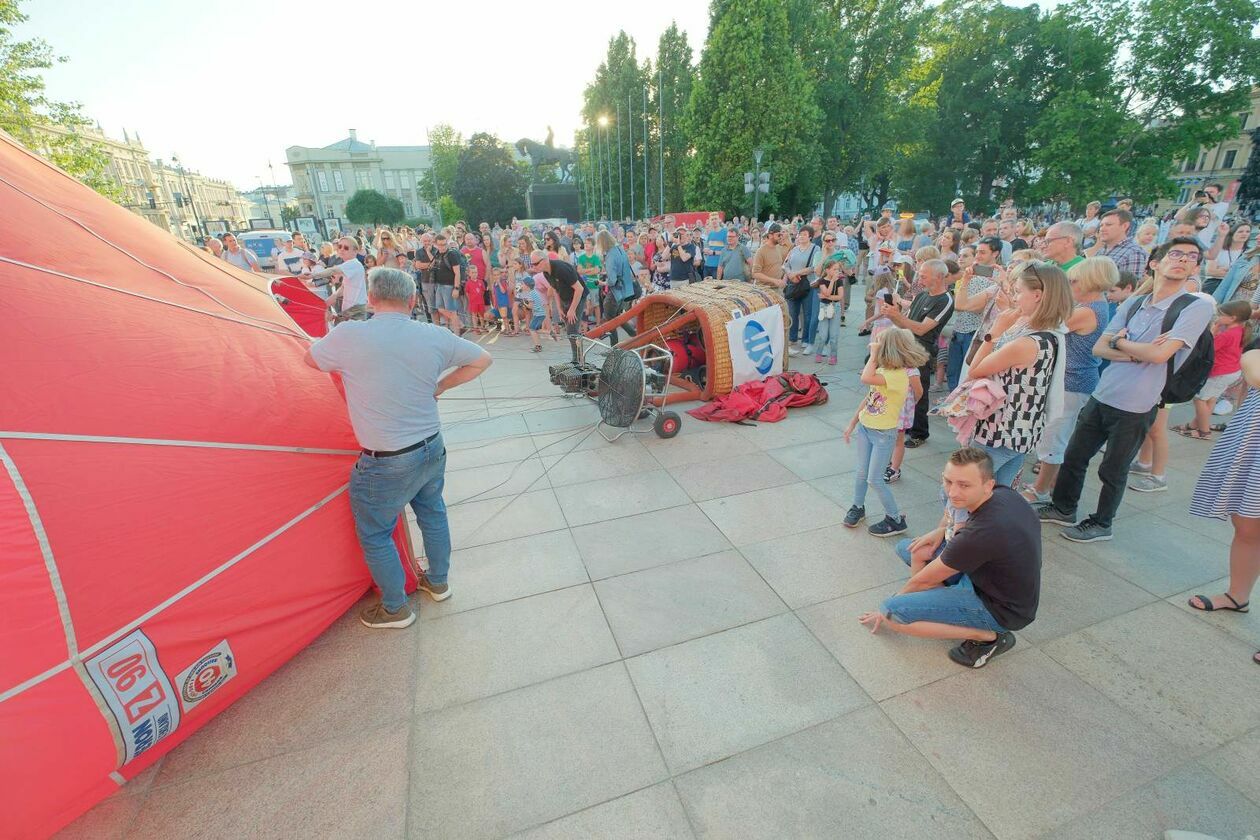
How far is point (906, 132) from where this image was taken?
3145 centimetres

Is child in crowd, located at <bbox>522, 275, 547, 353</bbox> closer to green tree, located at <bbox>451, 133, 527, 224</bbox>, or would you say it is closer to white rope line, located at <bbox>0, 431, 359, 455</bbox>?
white rope line, located at <bbox>0, 431, 359, 455</bbox>

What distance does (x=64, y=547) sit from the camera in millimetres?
2000

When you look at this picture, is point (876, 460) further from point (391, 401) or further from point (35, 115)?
point (35, 115)

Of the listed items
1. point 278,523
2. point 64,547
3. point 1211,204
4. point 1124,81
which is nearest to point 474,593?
point 278,523

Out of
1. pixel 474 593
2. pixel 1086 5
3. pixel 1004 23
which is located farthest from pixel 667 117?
pixel 474 593

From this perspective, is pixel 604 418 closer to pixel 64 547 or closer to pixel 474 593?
pixel 474 593

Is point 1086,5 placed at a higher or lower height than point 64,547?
higher

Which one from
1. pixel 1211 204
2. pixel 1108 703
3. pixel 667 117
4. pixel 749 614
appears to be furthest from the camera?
pixel 667 117

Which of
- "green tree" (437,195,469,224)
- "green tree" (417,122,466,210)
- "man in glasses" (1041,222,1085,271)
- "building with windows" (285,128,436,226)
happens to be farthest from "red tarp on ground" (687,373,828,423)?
"building with windows" (285,128,436,226)

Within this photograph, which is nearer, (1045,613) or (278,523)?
(278,523)

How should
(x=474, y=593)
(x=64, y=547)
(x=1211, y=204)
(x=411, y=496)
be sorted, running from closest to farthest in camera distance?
(x=64, y=547)
(x=411, y=496)
(x=474, y=593)
(x=1211, y=204)

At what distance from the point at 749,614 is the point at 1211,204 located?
39.3ft

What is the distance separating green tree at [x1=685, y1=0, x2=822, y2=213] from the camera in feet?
90.6

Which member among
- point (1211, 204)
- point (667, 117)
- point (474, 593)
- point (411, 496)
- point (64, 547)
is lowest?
point (474, 593)
